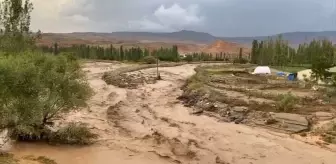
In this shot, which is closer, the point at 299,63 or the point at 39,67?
the point at 39,67

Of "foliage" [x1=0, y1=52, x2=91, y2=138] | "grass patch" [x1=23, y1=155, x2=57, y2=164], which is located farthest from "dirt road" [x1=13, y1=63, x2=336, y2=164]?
"foliage" [x1=0, y1=52, x2=91, y2=138]

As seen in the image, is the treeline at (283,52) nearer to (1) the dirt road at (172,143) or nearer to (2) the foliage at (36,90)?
(1) the dirt road at (172,143)

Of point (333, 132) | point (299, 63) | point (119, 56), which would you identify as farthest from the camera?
point (119, 56)

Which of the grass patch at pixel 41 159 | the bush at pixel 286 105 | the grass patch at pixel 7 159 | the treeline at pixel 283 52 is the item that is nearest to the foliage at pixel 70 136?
the grass patch at pixel 41 159

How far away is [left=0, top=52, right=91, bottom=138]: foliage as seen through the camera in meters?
16.7

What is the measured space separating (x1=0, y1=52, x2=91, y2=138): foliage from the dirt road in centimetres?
144

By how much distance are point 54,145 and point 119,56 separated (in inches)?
3677

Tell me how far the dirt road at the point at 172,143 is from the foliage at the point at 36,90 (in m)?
1.44

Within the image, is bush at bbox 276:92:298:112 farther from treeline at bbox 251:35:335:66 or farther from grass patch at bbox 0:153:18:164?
treeline at bbox 251:35:335:66

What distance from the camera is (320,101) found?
106ft

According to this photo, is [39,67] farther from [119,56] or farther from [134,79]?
[119,56]

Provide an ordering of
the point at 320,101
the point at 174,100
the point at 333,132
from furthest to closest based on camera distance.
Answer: the point at 174,100, the point at 320,101, the point at 333,132

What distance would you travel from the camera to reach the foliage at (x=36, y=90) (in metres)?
16.7

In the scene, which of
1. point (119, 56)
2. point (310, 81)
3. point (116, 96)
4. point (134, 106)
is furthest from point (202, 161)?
point (119, 56)
